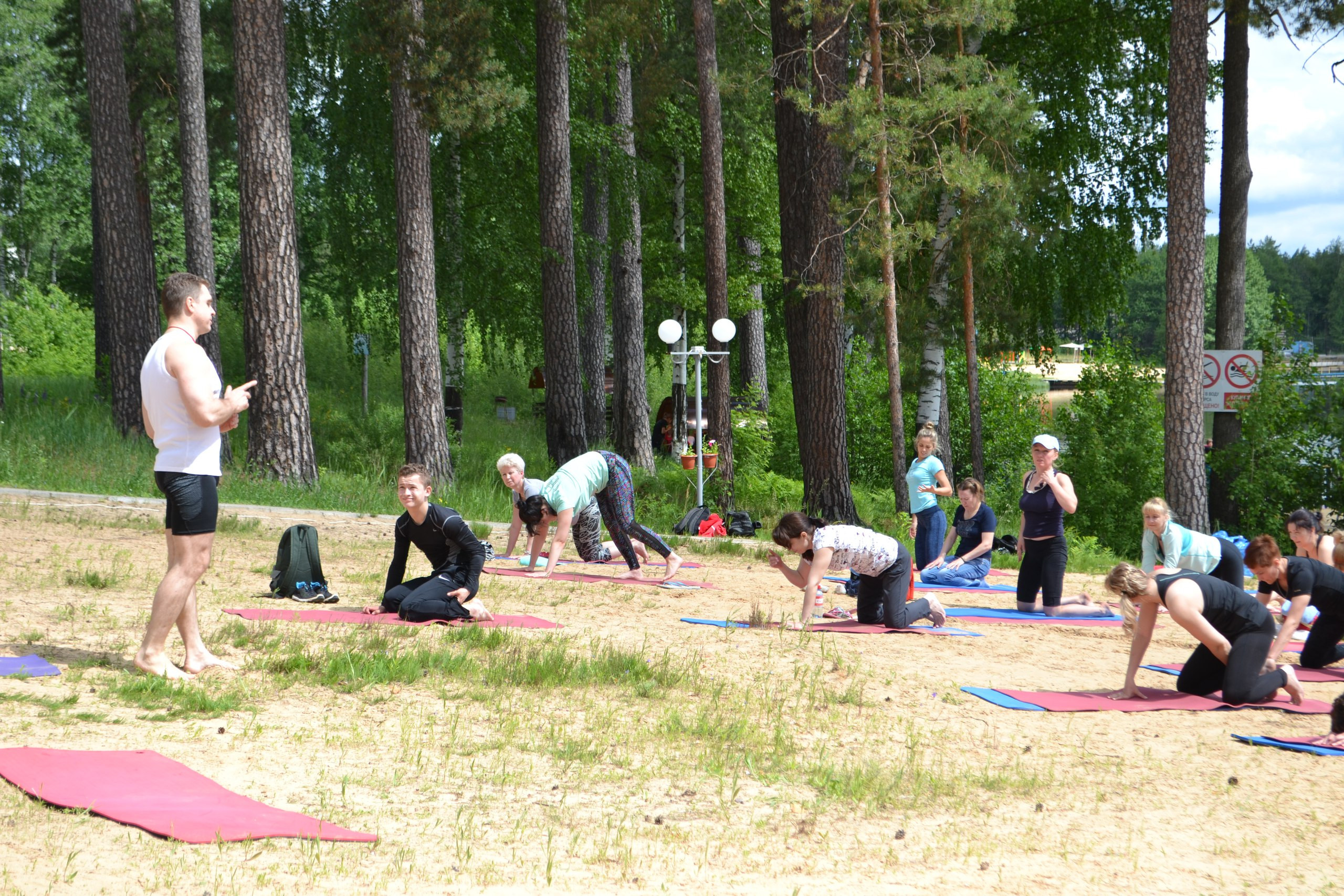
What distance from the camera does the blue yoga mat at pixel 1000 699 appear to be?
23.4 feet

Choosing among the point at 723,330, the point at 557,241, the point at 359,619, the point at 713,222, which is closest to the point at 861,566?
the point at 359,619

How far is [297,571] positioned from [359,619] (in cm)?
98

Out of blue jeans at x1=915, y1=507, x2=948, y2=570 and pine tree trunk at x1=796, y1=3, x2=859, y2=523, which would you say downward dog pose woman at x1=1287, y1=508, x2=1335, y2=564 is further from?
pine tree trunk at x1=796, y1=3, x2=859, y2=523

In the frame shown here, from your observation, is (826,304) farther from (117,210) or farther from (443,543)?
(117,210)

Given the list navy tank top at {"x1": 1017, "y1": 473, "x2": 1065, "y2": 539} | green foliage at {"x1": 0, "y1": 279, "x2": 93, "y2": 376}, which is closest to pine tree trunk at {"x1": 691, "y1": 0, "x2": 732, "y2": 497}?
navy tank top at {"x1": 1017, "y1": 473, "x2": 1065, "y2": 539}

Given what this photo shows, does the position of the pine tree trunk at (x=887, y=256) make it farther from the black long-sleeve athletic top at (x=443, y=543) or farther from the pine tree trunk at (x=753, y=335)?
the pine tree trunk at (x=753, y=335)

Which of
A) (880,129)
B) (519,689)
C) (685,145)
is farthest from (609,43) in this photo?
(519,689)

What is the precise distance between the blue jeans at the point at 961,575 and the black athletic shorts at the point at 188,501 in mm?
8104

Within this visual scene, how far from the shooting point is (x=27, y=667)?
6016 mm

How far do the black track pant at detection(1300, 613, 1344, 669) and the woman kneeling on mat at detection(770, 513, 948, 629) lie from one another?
263cm

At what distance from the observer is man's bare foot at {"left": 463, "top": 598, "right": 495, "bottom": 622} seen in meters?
8.27

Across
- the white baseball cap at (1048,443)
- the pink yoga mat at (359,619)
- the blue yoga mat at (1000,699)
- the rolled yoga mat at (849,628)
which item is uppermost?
the white baseball cap at (1048,443)

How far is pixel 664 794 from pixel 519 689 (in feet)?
5.76

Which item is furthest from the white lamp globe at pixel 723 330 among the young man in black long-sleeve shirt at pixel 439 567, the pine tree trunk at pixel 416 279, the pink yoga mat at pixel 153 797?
the pink yoga mat at pixel 153 797
